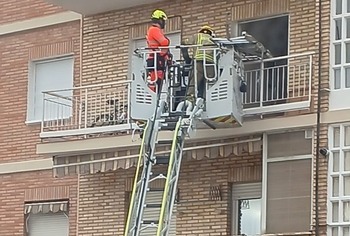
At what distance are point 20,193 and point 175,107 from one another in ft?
19.1

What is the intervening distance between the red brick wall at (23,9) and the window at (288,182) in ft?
21.6

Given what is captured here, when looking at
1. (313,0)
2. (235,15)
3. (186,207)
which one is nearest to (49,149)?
(186,207)

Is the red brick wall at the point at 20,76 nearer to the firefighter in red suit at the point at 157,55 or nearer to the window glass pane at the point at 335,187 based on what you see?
the firefighter in red suit at the point at 157,55

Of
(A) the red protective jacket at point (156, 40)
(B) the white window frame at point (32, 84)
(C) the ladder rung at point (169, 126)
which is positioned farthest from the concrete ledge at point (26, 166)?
(C) the ladder rung at point (169, 126)

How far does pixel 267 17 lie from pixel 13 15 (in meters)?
6.53

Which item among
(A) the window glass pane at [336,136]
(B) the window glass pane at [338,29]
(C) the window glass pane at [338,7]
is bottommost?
(A) the window glass pane at [336,136]

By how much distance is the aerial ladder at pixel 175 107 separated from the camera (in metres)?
17.5

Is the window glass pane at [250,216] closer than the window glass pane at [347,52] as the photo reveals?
No

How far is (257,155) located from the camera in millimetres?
19578

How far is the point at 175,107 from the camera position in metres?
18.6

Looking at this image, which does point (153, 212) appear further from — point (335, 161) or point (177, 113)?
point (335, 161)

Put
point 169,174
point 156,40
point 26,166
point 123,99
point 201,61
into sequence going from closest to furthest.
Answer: point 169,174, point 201,61, point 156,40, point 123,99, point 26,166

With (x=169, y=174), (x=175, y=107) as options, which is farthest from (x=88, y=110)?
(x=169, y=174)

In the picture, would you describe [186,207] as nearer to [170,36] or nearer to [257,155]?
[257,155]
